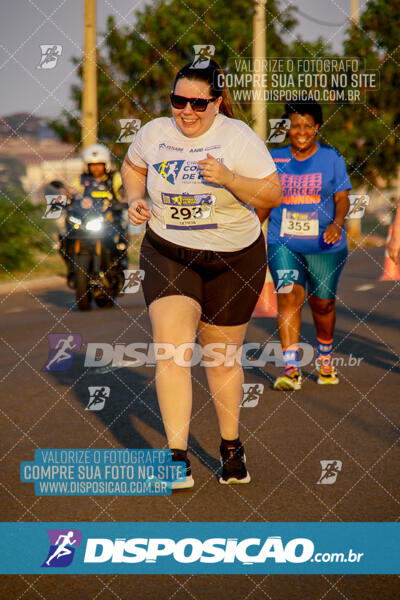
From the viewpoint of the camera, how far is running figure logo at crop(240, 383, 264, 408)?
727cm

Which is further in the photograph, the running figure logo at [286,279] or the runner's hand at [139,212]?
the running figure logo at [286,279]

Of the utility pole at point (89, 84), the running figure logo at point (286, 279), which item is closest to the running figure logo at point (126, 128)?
the running figure logo at point (286, 279)

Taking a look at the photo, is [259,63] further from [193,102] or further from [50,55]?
[193,102]

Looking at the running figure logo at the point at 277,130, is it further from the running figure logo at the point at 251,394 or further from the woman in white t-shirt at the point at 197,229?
the woman in white t-shirt at the point at 197,229

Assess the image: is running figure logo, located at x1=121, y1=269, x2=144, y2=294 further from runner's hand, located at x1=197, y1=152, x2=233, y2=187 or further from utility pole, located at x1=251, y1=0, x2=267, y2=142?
runner's hand, located at x1=197, y1=152, x2=233, y2=187

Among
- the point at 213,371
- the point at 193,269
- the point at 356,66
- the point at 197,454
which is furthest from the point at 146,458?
the point at 356,66

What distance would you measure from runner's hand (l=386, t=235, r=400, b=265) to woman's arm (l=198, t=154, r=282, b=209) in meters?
1.99

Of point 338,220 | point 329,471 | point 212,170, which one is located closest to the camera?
point 212,170

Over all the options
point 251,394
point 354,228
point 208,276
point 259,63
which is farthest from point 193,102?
point 354,228

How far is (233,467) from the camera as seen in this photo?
5.32 metres

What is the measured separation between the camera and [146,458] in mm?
5727

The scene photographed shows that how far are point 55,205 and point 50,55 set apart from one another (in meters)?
2.24

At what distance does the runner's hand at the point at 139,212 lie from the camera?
4980 mm

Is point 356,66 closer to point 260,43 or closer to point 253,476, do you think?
point 260,43
